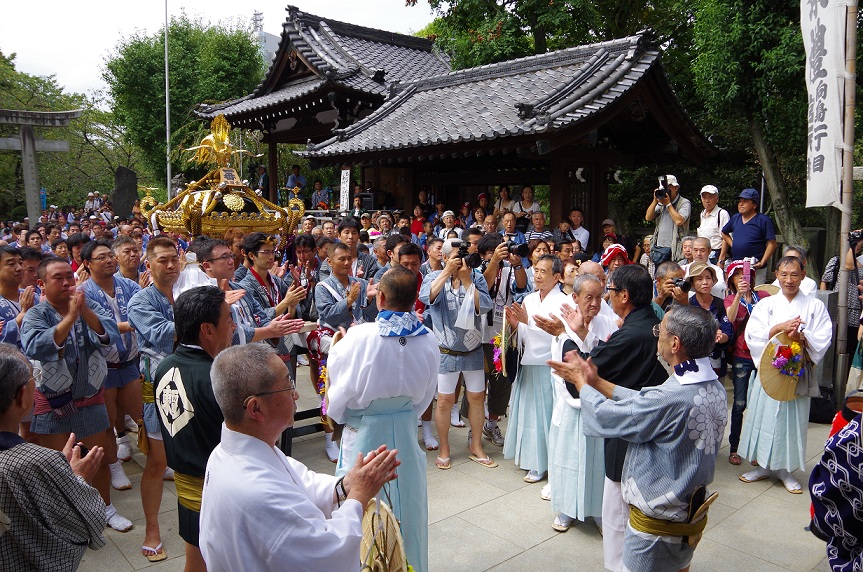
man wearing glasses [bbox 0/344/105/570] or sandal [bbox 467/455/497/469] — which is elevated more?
man wearing glasses [bbox 0/344/105/570]

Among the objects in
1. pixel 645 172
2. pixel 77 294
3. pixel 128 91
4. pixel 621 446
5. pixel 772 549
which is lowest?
pixel 772 549

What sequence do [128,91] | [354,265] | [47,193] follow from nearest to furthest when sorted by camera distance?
1. [354,265]
2. [128,91]
3. [47,193]

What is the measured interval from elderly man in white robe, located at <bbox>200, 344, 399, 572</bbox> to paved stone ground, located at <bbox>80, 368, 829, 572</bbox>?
2.18 metres

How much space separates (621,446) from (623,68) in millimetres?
7804

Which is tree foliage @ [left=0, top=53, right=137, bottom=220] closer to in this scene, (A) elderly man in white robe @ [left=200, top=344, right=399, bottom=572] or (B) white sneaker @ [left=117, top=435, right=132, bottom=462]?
(B) white sneaker @ [left=117, top=435, right=132, bottom=462]

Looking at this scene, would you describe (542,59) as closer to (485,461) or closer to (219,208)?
(219,208)

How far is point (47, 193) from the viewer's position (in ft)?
113

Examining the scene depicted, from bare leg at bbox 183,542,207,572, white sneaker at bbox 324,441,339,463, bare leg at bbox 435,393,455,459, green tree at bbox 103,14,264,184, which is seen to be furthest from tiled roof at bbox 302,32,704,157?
green tree at bbox 103,14,264,184

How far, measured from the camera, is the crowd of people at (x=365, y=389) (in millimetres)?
2045

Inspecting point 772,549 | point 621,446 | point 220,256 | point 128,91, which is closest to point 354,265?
point 220,256

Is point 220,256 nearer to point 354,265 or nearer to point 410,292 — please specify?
point 410,292

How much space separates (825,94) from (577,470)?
4978mm

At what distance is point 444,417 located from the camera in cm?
534

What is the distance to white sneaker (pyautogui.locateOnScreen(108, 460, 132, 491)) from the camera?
491 cm
